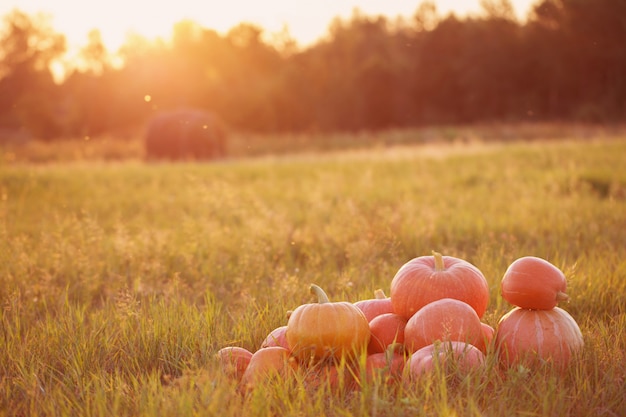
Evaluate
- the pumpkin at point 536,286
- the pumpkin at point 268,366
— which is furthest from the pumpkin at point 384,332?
the pumpkin at point 536,286

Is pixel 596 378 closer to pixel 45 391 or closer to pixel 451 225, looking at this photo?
pixel 45 391

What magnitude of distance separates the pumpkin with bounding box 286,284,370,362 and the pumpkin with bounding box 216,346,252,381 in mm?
238

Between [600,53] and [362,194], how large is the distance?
155 feet

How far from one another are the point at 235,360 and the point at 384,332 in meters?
0.77

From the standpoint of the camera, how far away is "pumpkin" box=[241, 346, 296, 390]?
2.73 metres

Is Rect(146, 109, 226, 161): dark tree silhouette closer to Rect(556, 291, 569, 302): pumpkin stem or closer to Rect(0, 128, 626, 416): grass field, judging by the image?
Rect(0, 128, 626, 416): grass field

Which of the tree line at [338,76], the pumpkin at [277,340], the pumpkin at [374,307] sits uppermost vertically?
the tree line at [338,76]

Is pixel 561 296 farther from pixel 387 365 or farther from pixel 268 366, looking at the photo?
pixel 268 366

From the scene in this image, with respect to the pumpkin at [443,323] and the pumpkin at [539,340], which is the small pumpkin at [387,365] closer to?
the pumpkin at [443,323]

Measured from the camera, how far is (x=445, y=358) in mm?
2672

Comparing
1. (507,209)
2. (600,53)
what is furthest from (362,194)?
(600,53)

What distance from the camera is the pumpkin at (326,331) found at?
113 inches

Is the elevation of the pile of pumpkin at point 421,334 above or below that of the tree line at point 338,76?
below

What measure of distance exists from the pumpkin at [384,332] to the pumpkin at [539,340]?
0.49 m
